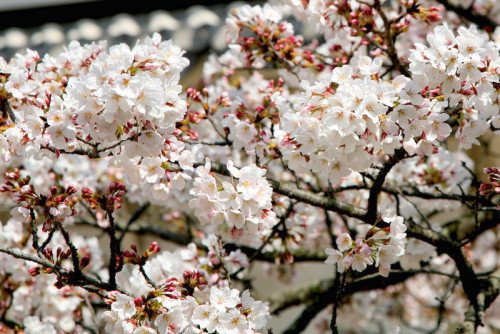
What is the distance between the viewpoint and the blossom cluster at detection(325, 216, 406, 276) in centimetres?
169

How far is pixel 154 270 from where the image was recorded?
8.26ft

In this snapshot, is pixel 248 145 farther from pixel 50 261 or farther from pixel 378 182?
pixel 50 261

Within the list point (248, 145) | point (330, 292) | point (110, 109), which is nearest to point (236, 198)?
point (248, 145)

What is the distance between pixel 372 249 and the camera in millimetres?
1717

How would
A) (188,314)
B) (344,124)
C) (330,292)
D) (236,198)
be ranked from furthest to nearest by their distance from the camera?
1. (330,292)
2. (188,314)
3. (236,198)
4. (344,124)

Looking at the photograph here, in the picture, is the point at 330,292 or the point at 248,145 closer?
the point at 248,145

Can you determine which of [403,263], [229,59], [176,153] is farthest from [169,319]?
[229,59]

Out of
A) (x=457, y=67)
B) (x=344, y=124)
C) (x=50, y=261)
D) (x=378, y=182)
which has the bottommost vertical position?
(x=50, y=261)

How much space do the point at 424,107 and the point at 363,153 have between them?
25cm

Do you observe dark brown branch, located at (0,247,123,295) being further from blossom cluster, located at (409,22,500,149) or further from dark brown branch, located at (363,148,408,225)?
blossom cluster, located at (409,22,500,149)

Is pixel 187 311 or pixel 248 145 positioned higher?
pixel 248 145

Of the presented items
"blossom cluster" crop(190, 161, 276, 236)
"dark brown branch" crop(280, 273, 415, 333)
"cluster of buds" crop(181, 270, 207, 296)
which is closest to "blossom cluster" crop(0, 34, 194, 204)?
"blossom cluster" crop(190, 161, 276, 236)

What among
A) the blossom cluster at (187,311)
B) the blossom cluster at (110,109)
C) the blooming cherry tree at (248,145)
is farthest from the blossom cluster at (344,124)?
the blossom cluster at (187,311)

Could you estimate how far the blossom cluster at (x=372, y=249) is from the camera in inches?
66.6
